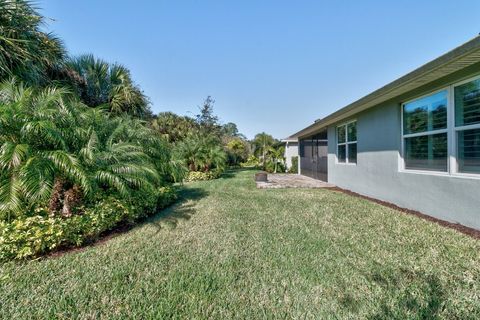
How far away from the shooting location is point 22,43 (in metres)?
4.88

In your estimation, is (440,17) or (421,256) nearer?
(421,256)

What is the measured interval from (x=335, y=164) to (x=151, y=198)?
28.8 feet

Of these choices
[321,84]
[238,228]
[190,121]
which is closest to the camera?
[238,228]

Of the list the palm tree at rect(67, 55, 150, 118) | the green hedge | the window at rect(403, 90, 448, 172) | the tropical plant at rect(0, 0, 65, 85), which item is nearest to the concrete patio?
the window at rect(403, 90, 448, 172)

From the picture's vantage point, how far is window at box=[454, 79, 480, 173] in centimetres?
425

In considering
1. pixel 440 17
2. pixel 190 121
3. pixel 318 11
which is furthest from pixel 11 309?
pixel 190 121

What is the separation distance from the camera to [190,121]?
63.6ft

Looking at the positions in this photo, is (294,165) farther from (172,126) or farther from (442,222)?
(442,222)

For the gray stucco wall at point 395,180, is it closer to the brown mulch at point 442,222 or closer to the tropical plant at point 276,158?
the brown mulch at point 442,222

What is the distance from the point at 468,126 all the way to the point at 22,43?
10207mm

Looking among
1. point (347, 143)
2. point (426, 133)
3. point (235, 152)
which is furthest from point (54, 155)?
point (235, 152)

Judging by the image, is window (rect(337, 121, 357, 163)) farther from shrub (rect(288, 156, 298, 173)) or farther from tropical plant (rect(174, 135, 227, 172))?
shrub (rect(288, 156, 298, 173))

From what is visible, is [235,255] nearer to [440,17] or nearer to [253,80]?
[440,17]

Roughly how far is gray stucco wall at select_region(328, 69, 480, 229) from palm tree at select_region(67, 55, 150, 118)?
10031 millimetres
